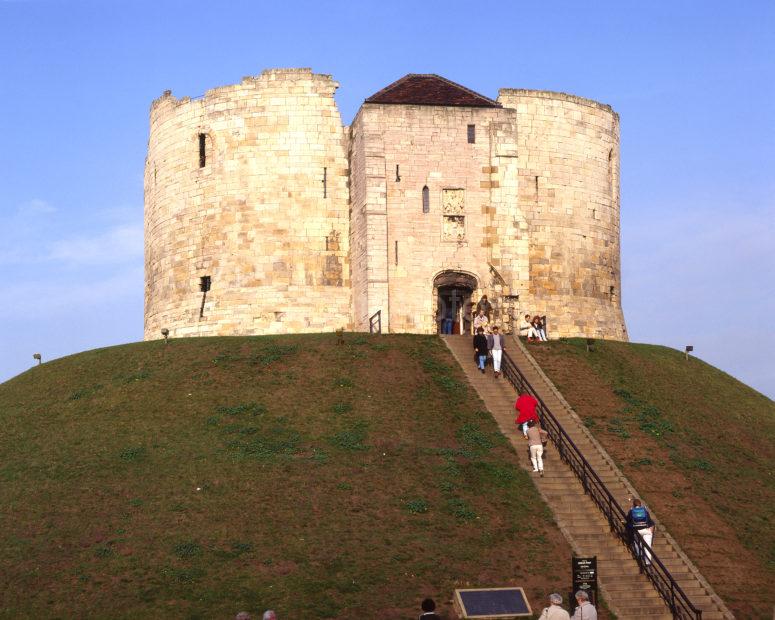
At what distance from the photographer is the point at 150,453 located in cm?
3609

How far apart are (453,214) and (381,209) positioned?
10.4 ft

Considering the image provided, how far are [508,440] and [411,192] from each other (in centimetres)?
1642

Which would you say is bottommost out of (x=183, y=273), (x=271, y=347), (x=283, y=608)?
(x=283, y=608)

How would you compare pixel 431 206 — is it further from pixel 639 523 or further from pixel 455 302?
pixel 639 523

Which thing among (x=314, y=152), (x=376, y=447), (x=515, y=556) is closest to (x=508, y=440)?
(x=376, y=447)

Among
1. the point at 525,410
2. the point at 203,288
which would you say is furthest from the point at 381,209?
the point at 525,410

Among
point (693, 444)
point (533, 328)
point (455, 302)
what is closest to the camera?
point (693, 444)

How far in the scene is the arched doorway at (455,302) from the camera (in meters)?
50.6

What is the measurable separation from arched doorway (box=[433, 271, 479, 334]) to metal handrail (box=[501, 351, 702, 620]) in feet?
30.8

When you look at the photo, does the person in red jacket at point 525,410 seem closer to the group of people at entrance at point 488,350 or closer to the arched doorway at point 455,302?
the group of people at entrance at point 488,350

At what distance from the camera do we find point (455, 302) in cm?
5131

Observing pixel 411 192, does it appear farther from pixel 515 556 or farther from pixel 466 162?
pixel 515 556

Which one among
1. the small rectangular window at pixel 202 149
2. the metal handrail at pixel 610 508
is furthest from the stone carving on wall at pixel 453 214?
the small rectangular window at pixel 202 149

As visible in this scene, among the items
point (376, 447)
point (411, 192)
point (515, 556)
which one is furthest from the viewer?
point (411, 192)
